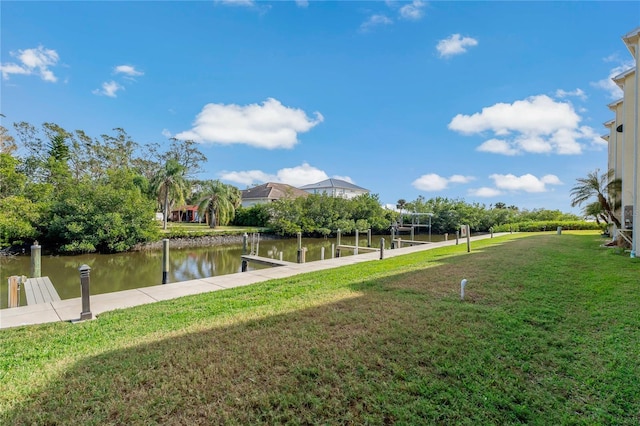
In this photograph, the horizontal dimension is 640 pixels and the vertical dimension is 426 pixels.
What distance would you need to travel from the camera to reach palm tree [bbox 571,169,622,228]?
1261 centimetres

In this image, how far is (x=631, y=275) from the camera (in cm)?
632

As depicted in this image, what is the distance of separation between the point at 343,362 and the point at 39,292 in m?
8.27

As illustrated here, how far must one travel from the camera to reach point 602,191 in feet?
45.9

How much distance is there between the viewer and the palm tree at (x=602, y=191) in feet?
41.4

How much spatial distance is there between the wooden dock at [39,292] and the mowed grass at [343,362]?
10.5 ft

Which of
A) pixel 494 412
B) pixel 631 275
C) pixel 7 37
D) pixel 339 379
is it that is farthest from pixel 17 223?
pixel 631 275

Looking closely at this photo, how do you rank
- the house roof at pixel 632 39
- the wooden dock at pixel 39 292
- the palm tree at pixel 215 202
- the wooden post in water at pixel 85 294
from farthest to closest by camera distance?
1. the palm tree at pixel 215 202
2. the house roof at pixel 632 39
3. the wooden dock at pixel 39 292
4. the wooden post in water at pixel 85 294

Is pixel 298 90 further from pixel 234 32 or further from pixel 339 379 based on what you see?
pixel 339 379

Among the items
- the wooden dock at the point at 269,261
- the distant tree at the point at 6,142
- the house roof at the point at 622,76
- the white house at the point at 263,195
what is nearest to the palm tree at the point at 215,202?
the white house at the point at 263,195

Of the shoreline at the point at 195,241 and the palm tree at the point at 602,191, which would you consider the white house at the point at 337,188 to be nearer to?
the shoreline at the point at 195,241

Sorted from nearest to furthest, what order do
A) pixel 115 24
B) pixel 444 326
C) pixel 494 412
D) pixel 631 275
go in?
pixel 494 412 → pixel 444 326 → pixel 631 275 → pixel 115 24

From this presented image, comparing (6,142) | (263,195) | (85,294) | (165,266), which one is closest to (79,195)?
(165,266)

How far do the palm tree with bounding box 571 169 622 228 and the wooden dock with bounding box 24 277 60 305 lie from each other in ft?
59.7

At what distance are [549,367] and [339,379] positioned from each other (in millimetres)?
1887
